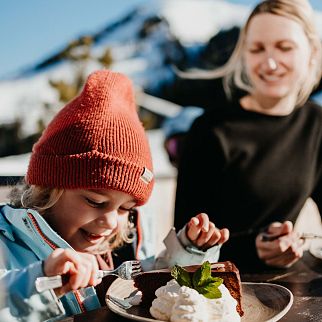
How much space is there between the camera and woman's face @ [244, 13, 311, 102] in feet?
5.99

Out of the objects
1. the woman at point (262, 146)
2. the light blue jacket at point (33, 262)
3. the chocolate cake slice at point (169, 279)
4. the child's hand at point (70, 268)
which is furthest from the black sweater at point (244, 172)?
the child's hand at point (70, 268)

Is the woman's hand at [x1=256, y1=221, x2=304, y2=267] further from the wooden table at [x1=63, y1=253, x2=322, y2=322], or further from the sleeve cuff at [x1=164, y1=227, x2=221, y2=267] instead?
the sleeve cuff at [x1=164, y1=227, x2=221, y2=267]

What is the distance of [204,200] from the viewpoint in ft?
6.21

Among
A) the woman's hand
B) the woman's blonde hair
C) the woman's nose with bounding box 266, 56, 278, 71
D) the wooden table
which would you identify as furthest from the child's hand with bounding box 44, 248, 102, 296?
the woman's blonde hair

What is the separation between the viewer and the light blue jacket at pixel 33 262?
1010mm

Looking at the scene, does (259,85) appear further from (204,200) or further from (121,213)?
(121,213)

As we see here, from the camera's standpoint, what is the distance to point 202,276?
1.08 m

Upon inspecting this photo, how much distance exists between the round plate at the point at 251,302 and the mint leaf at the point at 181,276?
90 millimetres

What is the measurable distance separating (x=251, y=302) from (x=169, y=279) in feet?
0.59

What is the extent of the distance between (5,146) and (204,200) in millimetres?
5312

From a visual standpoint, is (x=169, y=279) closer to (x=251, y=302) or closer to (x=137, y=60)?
(x=251, y=302)

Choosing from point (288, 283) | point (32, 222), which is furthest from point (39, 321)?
point (288, 283)

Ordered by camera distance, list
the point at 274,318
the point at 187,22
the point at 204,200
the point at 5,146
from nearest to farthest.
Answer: the point at 274,318, the point at 204,200, the point at 5,146, the point at 187,22

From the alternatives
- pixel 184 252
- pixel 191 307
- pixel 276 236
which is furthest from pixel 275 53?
pixel 191 307
